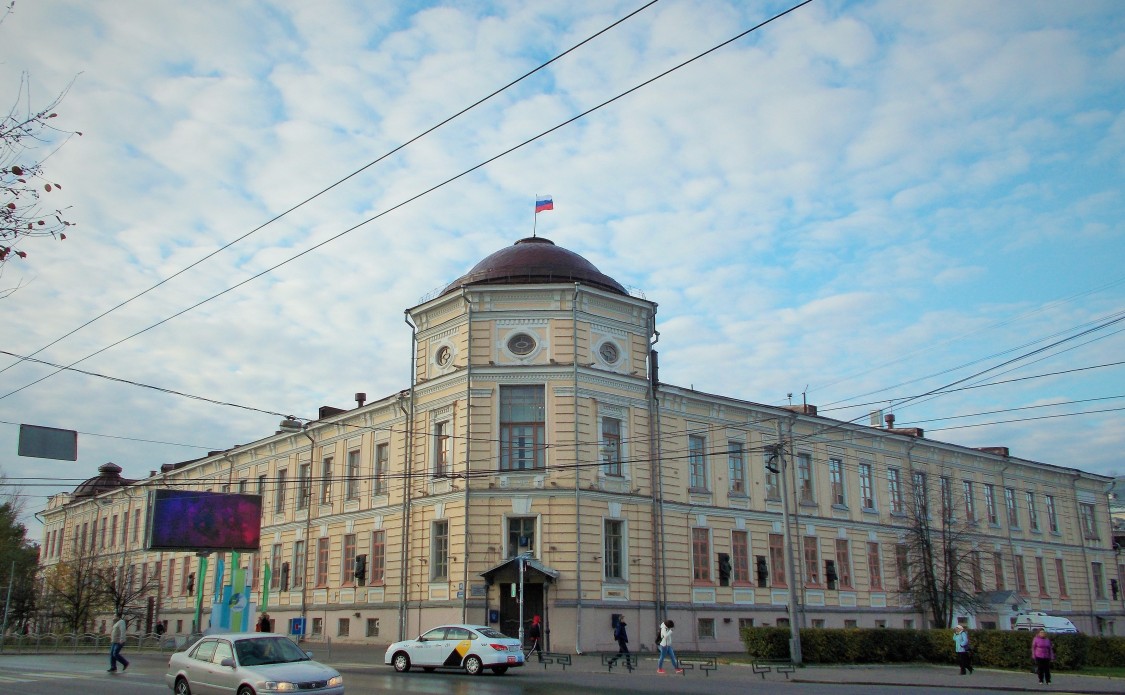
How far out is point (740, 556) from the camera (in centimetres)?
4119

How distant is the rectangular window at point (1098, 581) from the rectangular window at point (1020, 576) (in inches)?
344

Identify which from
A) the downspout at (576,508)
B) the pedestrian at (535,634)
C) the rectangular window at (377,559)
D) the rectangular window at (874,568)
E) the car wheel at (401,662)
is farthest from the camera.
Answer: the rectangular window at (874,568)

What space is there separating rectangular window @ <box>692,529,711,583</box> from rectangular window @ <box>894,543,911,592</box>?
1284cm

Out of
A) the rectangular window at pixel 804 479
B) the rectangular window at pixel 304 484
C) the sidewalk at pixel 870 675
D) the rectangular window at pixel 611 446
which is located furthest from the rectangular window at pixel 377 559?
the rectangular window at pixel 804 479

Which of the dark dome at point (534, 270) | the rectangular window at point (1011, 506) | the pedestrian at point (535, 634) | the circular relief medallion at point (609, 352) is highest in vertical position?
the dark dome at point (534, 270)

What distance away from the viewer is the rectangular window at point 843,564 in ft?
148

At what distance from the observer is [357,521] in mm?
43094

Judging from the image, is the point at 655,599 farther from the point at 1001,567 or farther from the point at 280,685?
the point at 1001,567

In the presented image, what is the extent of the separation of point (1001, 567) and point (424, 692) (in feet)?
145

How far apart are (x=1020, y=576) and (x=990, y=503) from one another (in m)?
4.40

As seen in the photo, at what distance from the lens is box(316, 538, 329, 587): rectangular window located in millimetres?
45062

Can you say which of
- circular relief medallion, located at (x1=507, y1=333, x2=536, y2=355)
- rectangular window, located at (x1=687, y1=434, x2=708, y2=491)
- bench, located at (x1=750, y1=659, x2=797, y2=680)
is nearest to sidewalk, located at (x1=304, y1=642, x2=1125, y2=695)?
bench, located at (x1=750, y1=659, x2=797, y2=680)

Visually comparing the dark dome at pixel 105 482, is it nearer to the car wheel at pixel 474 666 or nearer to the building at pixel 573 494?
the building at pixel 573 494

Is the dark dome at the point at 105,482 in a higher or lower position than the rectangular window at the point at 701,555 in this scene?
higher
